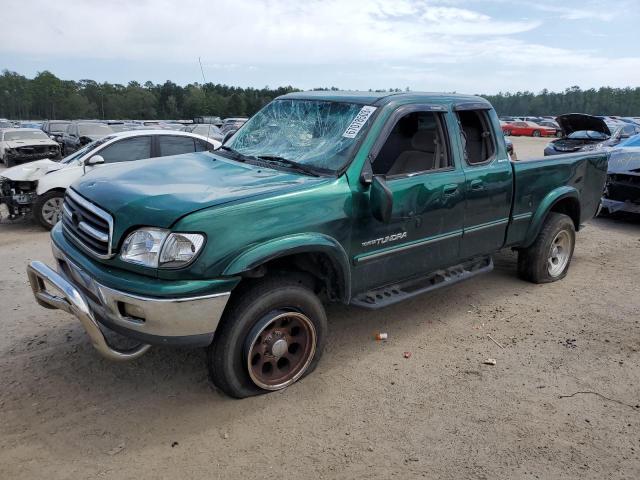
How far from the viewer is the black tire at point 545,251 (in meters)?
5.43

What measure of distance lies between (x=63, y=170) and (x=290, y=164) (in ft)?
20.2

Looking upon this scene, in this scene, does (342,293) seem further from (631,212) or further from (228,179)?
(631,212)

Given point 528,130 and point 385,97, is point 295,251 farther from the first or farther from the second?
point 528,130

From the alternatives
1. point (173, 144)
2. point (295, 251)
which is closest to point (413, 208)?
point (295, 251)

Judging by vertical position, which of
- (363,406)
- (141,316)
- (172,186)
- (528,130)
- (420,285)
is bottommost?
(363,406)

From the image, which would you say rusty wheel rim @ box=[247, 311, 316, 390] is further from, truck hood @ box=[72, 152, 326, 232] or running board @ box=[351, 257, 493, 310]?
truck hood @ box=[72, 152, 326, 232]

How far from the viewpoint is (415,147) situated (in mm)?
4535

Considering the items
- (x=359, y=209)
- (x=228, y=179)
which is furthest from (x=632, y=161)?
(x=228, y=179)

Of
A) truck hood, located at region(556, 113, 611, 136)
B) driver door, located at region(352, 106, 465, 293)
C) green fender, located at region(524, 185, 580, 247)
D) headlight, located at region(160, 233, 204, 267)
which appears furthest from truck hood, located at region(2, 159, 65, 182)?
truck hood, located at region(556, 113, 611, 136)

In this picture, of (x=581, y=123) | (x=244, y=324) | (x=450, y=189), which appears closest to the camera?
(x=244, y=324)

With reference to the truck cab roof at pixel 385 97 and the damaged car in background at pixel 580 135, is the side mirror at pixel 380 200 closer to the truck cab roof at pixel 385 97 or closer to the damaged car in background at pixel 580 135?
the truck cab roof at pixel 385 97

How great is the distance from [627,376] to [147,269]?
11.7 ft

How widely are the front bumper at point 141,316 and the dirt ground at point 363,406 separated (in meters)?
0.58

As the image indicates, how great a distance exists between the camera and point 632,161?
8.53 metres
